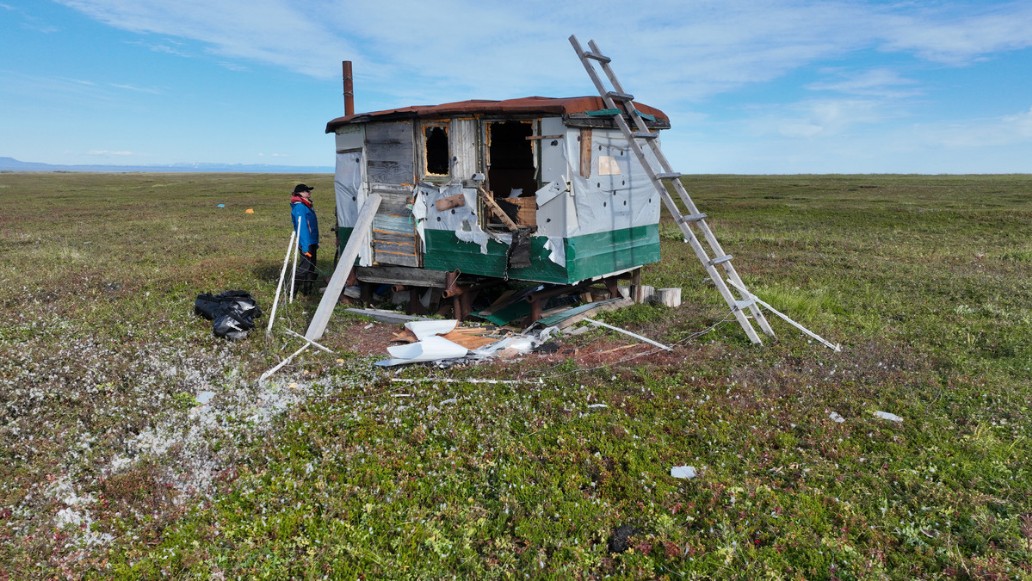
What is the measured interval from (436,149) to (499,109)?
3.71m

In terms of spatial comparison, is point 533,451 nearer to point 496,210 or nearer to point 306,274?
point 496,210

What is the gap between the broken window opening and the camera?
41.2ft

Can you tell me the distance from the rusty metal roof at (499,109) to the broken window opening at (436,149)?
0.40m

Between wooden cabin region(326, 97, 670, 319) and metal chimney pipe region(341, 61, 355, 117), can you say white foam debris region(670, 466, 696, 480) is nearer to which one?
wooden cabin region(326, 97, 670, 319)

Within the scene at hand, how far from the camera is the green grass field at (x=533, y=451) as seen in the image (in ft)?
17.3

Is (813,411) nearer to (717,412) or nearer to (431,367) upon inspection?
(717,412)

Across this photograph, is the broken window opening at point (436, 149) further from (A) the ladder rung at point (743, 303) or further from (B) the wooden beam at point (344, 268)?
(A) the ladder rung at point (743, 303)

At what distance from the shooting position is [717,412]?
25.7 feet

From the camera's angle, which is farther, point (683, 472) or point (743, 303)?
point (743, 303)

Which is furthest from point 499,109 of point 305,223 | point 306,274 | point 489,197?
point 306,274

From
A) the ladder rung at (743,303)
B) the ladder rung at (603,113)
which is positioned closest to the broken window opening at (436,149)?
the ladder rung at (603,113)

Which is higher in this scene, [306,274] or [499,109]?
[499,109]

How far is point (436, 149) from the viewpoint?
47.9 feet

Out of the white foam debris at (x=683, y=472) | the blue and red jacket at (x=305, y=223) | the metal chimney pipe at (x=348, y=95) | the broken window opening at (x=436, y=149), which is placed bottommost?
the white foam debris at (x=683, y=472)
